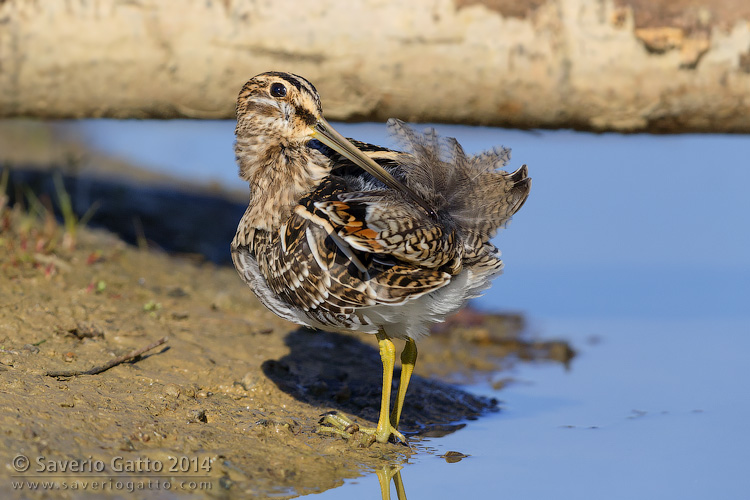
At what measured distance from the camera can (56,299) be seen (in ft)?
17.0

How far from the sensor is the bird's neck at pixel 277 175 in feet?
14.2

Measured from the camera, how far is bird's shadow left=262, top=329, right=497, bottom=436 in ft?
16.3

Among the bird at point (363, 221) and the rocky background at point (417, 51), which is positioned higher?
the rocky background at point (417, 51)

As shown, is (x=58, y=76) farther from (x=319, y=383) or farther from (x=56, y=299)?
(x=319, y=383)

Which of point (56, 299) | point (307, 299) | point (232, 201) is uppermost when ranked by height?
point (307, 299)

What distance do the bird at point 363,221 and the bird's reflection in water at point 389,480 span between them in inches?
11.7

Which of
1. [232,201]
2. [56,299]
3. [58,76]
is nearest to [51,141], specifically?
[232,201]

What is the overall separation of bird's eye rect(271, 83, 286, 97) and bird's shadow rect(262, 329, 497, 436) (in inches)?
65.2

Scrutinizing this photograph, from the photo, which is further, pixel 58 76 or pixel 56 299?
pixel 58 76

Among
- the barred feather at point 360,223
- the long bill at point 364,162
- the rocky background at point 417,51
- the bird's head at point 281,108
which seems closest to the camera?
the barred feather at point 360,223

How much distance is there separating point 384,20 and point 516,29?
86cm

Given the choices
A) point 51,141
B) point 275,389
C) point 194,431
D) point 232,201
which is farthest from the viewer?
point 51,141

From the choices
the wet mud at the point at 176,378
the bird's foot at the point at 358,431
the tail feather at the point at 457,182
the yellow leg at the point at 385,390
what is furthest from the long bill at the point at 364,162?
the wet mud at the point at 176,378

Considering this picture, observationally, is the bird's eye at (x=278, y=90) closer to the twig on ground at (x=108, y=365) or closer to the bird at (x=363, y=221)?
the bird at (x=363, y=221)
